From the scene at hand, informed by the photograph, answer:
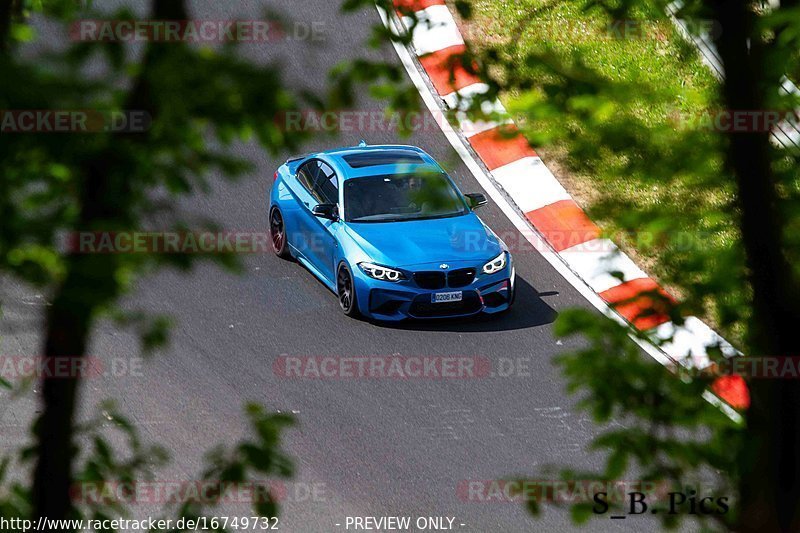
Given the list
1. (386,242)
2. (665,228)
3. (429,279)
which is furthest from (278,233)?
(665,228)

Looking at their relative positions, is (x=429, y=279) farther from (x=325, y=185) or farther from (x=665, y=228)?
(x=665, y=228)

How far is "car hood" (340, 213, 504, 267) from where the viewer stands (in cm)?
1158

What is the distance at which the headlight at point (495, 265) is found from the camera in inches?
454

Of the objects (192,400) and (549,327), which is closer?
(192,400)

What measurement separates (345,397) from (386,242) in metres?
1.99

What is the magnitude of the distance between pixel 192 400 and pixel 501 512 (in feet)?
10.0

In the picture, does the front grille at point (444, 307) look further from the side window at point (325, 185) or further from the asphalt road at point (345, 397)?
the side window at point (325, 185)

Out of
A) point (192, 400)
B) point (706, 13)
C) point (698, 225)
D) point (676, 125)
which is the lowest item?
point (192, 400)

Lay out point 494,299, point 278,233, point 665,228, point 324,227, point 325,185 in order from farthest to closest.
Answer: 1. point 278,233
2. point 325,185
3. point 324,227
4. point 494,299
5. point 665,228

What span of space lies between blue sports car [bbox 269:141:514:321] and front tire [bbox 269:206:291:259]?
0.03 metres

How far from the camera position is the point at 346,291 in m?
11.8

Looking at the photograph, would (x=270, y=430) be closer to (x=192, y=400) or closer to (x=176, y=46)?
(x=176, y=46)

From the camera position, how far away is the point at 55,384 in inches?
142

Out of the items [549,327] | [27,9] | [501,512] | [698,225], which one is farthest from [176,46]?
[549,327]
